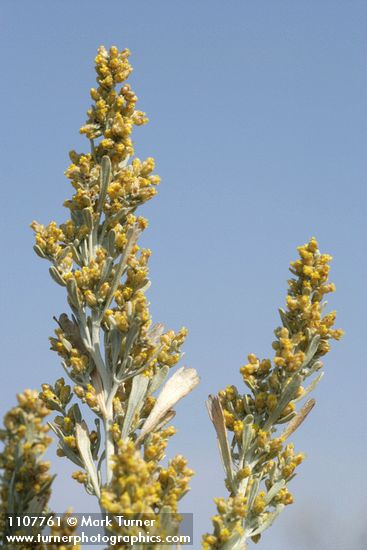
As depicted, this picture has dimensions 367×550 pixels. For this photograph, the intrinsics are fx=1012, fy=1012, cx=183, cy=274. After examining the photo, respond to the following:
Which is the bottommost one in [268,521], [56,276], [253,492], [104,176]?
[268,521]

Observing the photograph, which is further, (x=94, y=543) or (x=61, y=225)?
(x=61, y=225)

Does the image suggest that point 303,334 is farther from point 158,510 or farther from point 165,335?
point 158,510

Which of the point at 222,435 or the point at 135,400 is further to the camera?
the point at 135,400

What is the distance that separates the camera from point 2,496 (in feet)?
27.9

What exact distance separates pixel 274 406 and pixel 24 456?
8.28 feet

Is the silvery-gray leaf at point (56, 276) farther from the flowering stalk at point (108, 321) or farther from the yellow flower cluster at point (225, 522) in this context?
the yellow flower cluster at point (225, 522)

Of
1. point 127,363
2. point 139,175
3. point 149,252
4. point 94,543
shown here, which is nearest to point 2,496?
point 94,543

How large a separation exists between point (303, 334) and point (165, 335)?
53.4 inches

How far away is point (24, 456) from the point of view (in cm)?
834

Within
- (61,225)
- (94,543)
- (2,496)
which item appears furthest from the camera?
(61,225)

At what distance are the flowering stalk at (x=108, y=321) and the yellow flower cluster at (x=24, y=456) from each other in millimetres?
846

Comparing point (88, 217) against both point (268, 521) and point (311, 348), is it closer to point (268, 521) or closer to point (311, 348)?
point (311, 348)

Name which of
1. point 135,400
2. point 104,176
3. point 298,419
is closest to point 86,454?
point 135,400

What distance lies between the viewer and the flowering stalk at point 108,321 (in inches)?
378
